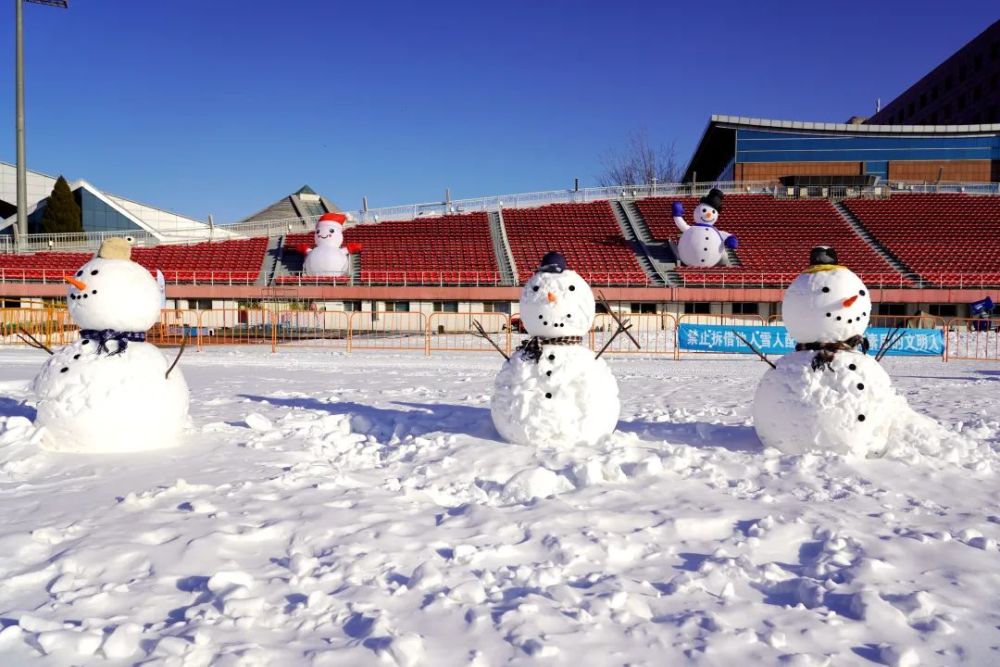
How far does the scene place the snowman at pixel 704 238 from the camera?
28.6m

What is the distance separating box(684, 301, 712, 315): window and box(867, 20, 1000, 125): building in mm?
33986

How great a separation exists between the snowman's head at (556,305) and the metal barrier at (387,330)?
510 inches

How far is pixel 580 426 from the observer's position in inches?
214

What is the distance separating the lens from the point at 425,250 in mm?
30578

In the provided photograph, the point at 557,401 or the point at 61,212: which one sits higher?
the point at 61,212

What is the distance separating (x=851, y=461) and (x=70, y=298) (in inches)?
244

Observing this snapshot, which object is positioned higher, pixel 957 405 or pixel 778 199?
pixel 778 199

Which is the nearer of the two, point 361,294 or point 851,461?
point 851,461

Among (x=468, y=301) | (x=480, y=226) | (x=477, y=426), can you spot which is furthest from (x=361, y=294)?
(x=477, y=426)

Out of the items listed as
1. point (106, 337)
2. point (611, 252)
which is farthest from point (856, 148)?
point (106, 337)

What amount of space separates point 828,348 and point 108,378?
563cm

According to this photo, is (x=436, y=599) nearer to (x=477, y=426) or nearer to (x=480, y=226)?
(x=477, y=426)

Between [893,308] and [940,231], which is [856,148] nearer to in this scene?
[940,231]

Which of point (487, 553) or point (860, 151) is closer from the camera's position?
point (487, 553)
